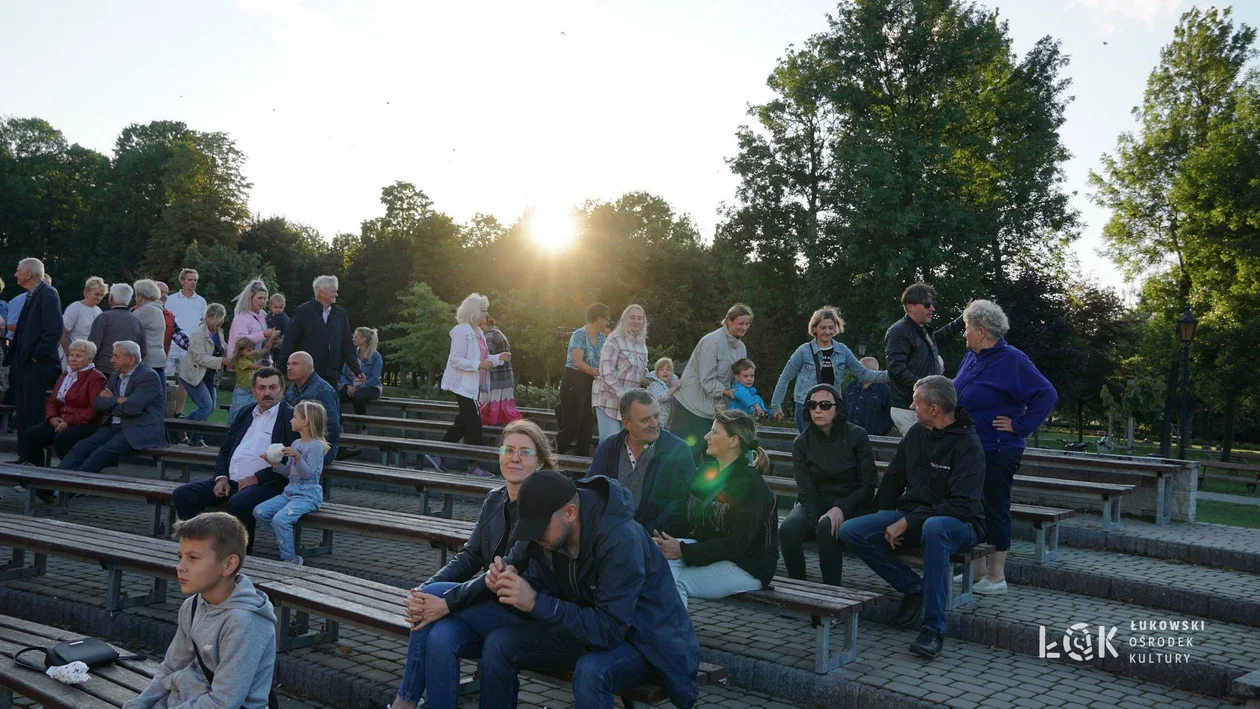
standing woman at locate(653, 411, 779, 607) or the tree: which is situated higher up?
the tree

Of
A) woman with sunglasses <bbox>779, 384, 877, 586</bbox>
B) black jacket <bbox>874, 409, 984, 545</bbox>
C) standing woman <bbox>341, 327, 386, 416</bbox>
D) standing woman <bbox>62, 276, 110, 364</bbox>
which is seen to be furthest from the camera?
standing woman <bbox>341, 327, 386, 416</bbox>

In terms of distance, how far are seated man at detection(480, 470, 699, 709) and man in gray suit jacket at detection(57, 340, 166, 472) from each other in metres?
6.68

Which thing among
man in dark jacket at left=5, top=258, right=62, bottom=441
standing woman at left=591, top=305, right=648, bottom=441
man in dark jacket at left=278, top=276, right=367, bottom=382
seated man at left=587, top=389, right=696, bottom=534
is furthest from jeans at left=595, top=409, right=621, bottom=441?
man in dark jacket at left=5, top=258, right=62, bottom=441

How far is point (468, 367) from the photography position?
10.8 m

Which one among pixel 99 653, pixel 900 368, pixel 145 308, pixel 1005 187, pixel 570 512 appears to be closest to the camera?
pixel 570 512

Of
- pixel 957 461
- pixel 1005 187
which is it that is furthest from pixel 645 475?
pixel 1005 187

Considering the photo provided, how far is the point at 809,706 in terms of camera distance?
5.20 m

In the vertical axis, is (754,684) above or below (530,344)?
below

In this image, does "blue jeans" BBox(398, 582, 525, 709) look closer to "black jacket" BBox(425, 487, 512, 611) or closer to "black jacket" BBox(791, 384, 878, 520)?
"black jacket" BBox(425, 487, 512, 611)

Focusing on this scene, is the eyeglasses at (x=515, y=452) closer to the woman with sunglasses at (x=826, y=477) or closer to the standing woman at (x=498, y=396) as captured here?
the woman with sunglasses at (x=826, y=477)

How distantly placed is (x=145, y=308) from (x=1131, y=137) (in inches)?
1476

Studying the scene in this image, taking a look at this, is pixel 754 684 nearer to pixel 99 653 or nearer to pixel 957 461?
pixel 957 461

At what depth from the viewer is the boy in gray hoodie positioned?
3842mm

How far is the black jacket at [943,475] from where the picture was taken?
605 centimetres
